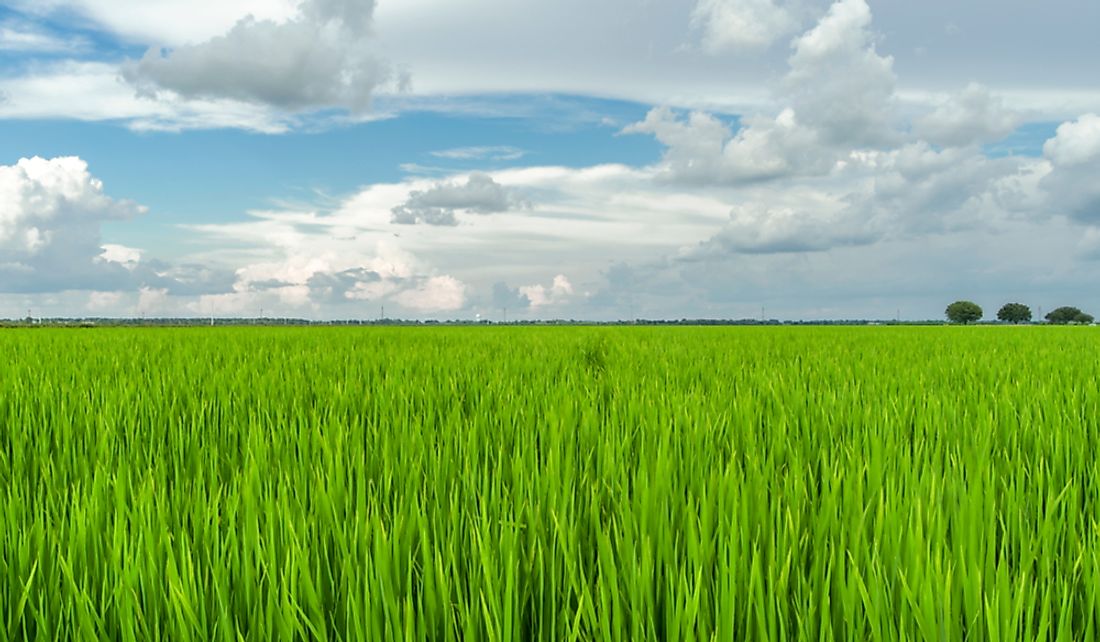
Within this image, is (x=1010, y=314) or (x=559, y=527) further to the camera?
(x=1010, y=314)

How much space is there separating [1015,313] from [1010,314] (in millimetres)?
755

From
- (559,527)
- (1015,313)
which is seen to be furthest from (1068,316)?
(559,527)

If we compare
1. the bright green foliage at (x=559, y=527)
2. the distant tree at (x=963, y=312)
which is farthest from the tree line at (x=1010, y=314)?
the bright green foliage at (x=559, y=527)

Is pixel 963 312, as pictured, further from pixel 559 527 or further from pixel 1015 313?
pixel 559 527

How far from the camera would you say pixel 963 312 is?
395 feet

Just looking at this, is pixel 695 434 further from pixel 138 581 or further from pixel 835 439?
pixel 138 581

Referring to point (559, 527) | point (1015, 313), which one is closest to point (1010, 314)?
point (1015, 313)

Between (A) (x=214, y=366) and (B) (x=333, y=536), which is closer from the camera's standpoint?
(B) (x=333, y=536)

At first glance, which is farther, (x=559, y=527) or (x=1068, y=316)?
(x=1068, y=316)

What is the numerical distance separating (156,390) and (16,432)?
0.96 m

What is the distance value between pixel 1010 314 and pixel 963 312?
→ 31.8 ft

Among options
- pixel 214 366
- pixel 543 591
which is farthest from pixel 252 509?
pixel 214 366

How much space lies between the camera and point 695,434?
2479 millimetres

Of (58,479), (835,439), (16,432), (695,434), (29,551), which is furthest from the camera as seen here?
(16,432)
